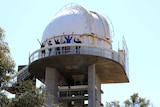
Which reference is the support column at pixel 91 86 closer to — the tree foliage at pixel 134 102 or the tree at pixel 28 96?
the tree foliage at pixel 134 102

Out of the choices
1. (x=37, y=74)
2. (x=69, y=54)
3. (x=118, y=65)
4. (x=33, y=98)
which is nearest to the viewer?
(x=33, y=98)

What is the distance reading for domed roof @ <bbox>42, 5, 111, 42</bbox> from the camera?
4288 cm

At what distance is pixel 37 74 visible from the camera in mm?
46188

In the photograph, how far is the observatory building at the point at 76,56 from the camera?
40.5m

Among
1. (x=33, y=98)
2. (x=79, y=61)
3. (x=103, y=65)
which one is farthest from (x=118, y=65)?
(x=33, y=98)

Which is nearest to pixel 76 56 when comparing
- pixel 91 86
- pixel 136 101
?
pixel 91 86

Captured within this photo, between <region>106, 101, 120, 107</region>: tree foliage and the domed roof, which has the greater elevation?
the domed roof

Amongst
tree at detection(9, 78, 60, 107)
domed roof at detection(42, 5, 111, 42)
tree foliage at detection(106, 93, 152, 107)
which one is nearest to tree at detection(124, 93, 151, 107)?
tree foliage at detection(106, 93, 152, 107)

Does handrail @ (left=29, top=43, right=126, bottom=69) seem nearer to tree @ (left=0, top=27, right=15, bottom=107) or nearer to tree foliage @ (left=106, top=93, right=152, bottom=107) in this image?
tree foliage @ (left=106, top=93, right=152, bottom=107)

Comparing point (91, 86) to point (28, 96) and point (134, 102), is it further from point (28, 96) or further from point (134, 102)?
point (28, 96)

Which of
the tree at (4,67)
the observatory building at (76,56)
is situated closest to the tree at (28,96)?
the tree at (4,67)

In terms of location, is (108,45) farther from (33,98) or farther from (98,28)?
(33,98)

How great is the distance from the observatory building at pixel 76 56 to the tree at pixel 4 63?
23.0m

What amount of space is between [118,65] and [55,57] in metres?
7.72
